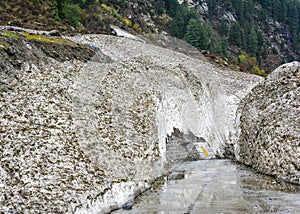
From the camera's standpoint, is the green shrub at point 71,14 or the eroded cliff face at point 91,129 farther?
the green shrub at point 71,14

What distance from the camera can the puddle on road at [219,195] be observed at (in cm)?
1377

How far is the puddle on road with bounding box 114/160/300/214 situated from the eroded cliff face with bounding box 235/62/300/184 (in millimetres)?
952

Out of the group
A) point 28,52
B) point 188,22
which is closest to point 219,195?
point 28,52

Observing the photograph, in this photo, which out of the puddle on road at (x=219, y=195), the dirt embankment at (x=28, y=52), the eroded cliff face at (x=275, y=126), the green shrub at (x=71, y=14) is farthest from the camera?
the green shrub at (x=71, y=14)

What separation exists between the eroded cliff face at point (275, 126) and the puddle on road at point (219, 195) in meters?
0.95

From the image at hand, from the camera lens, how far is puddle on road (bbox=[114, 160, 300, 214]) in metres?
13.8

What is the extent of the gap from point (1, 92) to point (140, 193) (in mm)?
8723

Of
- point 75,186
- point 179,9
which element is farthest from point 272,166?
point 179,9

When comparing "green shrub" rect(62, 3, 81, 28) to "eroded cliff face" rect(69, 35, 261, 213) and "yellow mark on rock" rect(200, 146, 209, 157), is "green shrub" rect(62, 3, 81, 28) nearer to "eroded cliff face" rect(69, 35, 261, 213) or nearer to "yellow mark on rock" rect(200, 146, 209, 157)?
"eroded cliff face" rect(69, 35, 261, 213)

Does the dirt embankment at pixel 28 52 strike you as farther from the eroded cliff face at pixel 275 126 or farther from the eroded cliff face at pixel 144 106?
Result: the eroded cliff face at pixel 275 126

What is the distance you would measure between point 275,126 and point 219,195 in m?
6.25

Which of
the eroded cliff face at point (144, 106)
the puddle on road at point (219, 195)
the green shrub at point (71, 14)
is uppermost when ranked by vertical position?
the green shrub at point (71, 14)

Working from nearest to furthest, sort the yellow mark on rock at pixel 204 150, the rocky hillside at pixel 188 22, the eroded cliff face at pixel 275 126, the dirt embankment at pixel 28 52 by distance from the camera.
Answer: the eroded cliff face at pixel 275 126
the dirt embankment at pixel 28 52
the yellow mark on rock at pixel 204 150
the rocky hillside at pixel 188 22

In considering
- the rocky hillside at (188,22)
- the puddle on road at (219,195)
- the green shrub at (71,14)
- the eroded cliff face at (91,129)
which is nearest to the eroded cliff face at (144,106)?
the eroded cliff face at (91,129)
